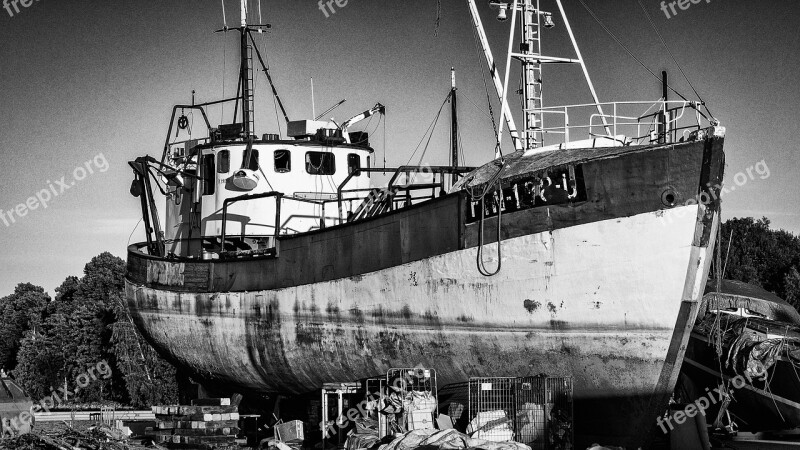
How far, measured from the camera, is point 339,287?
18141mm

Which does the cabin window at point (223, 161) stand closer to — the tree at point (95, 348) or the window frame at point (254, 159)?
the window frame at point (254, 159)

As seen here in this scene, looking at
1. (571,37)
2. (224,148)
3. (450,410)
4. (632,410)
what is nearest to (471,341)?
(450,410)

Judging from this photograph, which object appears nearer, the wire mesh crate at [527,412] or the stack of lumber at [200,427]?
the wire mesh crate at [527,412]

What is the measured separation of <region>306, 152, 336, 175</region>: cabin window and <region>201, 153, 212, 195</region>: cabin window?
2.35 m

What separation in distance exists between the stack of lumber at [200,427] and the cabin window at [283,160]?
7.66 meters

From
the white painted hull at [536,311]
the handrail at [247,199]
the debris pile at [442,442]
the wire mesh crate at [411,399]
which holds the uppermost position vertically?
the handrail at [247,199]

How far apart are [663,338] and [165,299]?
12845 millimetres

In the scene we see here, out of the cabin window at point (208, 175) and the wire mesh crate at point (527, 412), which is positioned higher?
the cabin window at point (208, 175)

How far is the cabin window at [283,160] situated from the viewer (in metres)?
24.0

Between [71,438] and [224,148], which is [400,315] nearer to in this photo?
[71,438]

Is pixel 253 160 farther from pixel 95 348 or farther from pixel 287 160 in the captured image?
pixel 95 348

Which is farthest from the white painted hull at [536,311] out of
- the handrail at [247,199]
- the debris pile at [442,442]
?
the debris pile at [442,442]

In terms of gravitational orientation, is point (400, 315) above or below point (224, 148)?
below

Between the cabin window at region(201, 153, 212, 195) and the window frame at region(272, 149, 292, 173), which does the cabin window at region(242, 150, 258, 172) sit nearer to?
the window frame at region(272, 149, 292, 173)
